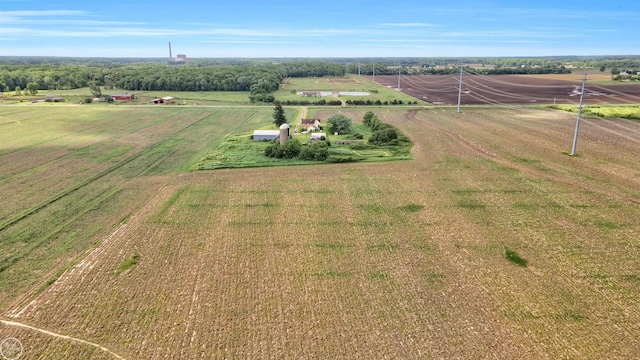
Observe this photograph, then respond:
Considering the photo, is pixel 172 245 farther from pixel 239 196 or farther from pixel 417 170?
pixel 417 170

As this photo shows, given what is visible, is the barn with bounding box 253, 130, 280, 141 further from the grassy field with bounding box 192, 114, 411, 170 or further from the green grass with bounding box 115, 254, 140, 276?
the green grass with bounding box 115, 254, 140, 276

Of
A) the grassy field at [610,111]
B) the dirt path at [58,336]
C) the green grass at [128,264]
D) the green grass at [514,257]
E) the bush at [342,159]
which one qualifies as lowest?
the dirt path at [58,336]

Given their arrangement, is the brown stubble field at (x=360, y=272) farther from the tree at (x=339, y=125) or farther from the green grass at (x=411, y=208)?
the tree at (x=339, y=125)

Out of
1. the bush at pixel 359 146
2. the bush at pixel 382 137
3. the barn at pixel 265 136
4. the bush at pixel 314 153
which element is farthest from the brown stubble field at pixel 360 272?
the barn at pixel 265 136

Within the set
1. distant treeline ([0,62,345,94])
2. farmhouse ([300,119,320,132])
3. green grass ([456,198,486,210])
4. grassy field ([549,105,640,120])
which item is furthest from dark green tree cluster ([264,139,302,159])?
distant treeline ([0,62,345,94])

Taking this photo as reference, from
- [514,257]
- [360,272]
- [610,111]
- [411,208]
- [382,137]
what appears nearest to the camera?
[360,272]

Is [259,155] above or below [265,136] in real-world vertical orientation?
below

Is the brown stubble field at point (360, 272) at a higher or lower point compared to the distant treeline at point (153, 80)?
lower

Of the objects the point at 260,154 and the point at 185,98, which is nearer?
the point at 260,154

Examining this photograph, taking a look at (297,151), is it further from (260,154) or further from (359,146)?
(359,146)

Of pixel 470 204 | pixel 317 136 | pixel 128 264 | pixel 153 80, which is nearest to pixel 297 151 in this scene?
pixel 317 136
